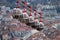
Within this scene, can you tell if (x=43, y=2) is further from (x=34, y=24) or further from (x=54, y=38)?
(x=34, y=24)

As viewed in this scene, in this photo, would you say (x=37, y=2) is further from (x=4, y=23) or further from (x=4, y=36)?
(x=4, y=36)

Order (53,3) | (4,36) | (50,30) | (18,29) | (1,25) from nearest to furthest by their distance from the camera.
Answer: (4,36) < (18,29) < (1,25) < (50,30) < (53,3)

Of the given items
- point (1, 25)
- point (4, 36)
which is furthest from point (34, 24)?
point (1, 25)

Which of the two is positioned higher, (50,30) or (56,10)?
(50,30)

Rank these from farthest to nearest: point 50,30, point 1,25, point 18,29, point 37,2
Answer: point 37,2
point 50,30
point 1,25
point 18,29

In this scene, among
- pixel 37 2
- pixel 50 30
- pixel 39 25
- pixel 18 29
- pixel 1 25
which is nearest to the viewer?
Answer: pixel 39 25

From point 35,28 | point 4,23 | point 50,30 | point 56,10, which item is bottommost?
point 56,10

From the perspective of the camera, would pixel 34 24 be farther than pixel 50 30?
No

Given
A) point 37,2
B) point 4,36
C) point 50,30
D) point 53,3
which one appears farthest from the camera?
point 53,3

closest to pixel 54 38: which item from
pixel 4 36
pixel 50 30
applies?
pixel 50 30
